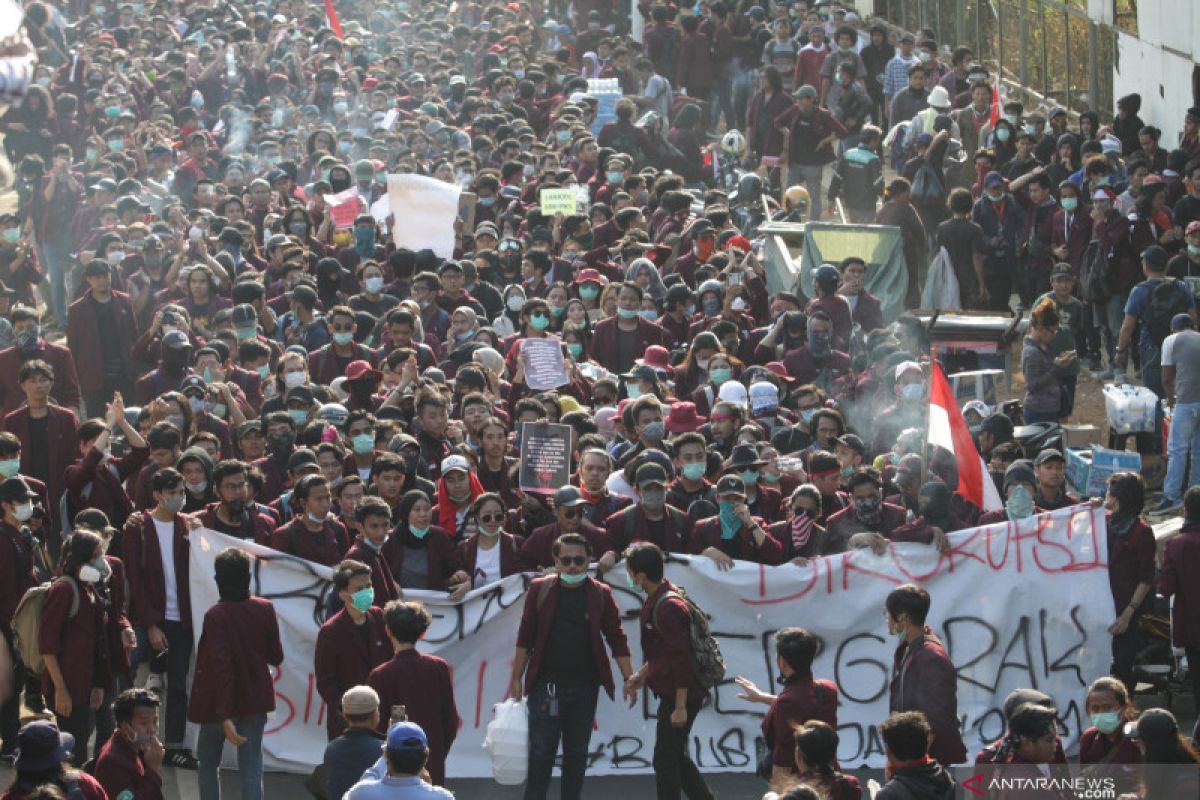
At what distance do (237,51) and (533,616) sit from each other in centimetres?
2064

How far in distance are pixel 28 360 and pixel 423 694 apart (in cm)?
570

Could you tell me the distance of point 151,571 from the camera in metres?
11.0

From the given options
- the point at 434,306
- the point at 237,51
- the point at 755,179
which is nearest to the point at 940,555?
the point at 434,306

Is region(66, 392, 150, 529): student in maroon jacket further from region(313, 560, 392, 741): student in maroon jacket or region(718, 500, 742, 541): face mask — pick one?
region(718, 500, 742, 541): face mask

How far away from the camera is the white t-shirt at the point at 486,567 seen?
11.1m

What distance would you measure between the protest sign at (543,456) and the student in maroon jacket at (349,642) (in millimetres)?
1907

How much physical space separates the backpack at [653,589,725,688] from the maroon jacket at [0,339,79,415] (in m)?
5.85

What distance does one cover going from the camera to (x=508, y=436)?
42.3ft

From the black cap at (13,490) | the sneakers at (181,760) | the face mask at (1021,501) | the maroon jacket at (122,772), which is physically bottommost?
the sneakers at (181,760)

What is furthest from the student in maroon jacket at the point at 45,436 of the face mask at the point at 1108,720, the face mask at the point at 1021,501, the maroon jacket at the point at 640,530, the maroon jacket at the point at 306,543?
the face mask at the point at 1108,720

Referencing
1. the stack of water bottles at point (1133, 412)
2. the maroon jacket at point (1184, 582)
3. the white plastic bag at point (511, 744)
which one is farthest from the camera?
the stack of water bottles at point (1133, 412)

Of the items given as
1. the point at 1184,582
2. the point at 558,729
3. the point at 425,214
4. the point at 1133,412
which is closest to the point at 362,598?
the point at 558,729

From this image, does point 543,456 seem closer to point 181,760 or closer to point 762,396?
point 762,396

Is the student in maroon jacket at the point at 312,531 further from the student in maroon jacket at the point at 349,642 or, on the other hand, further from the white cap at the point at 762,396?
the white cap at the point at 762,396
